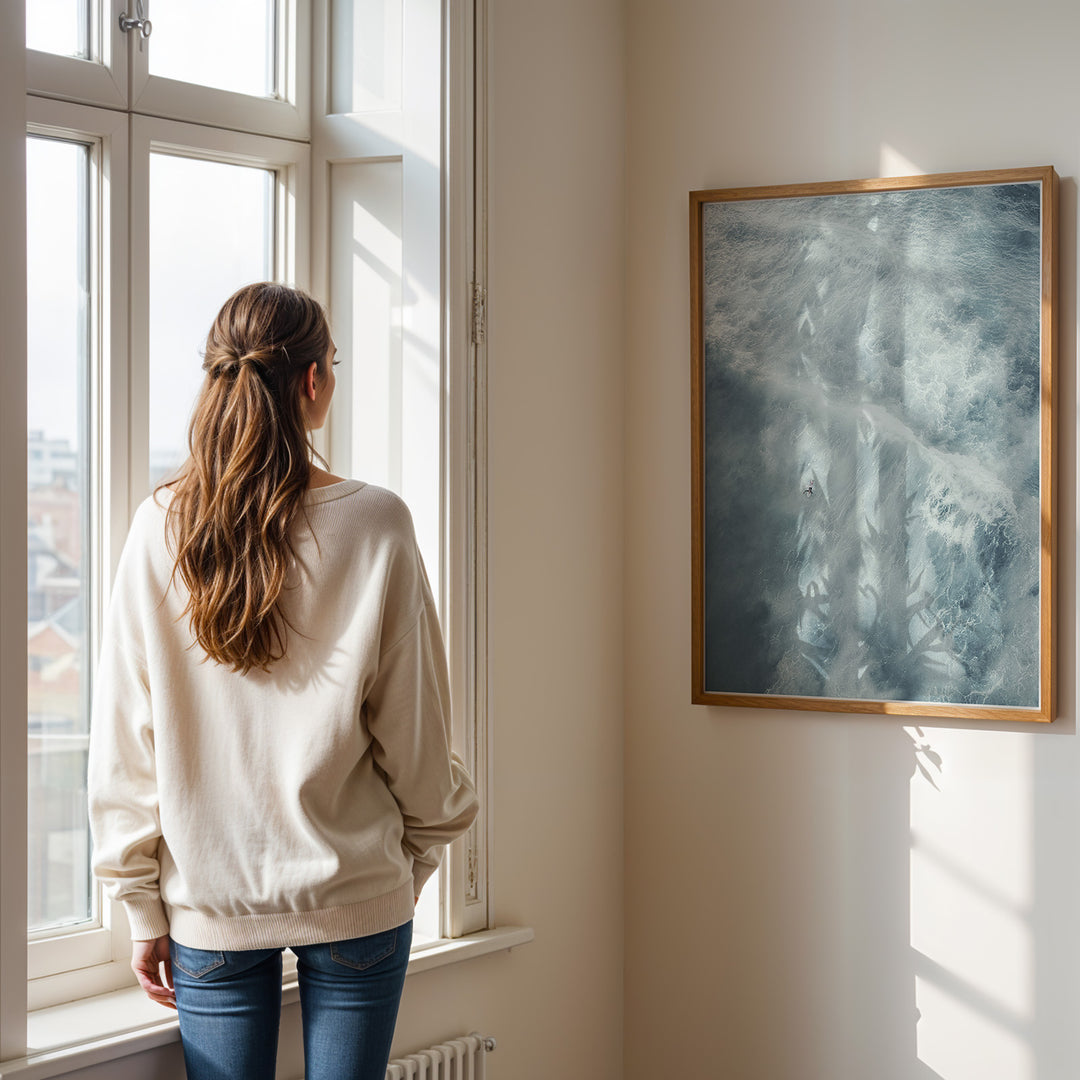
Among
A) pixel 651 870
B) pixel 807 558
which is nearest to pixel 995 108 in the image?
Answer: pixel 807 558

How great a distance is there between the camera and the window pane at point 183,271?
6.63 ft

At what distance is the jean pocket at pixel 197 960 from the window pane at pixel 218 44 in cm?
137

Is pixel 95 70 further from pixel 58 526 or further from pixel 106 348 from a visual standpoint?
pixel 58 526

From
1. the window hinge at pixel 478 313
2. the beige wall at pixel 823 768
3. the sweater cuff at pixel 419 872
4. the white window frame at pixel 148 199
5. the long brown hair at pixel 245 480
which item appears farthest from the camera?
the beige wall at pixel 823 768

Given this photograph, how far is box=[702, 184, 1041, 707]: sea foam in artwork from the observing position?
2.35m

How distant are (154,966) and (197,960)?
0.26 ft

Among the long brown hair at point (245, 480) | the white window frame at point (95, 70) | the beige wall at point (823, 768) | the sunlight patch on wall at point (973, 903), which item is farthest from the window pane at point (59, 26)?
the sunlight patch on wall at point (973, 903)

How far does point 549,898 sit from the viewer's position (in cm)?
244

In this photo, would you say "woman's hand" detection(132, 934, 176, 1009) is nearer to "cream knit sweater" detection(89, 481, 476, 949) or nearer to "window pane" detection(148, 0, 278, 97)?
"cream knit sweater" detection(89, 481, 476, 949)

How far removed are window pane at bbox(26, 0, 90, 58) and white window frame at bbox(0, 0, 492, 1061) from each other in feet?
0.08

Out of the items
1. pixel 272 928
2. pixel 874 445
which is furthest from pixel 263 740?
pixel 874 445

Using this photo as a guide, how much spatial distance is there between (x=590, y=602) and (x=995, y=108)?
125 centimetres

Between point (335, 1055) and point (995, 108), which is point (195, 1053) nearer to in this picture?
point (335, 1055)

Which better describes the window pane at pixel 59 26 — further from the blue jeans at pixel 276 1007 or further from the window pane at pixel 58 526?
the blue jeans at pixel 276 1007
